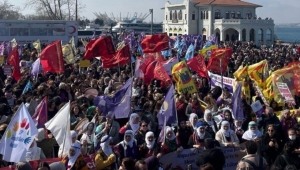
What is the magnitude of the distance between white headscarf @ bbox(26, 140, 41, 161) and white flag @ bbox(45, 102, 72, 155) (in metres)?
0.35

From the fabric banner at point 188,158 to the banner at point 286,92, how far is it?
2959 mm

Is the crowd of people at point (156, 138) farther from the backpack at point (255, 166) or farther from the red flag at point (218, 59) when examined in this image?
the red flag at point (218, 59)

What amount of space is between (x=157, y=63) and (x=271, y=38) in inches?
2347

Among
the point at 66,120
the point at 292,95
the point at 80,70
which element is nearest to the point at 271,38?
the point at 80,70

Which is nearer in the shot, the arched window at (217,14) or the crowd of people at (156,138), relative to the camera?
the crowd of people at (156,138)

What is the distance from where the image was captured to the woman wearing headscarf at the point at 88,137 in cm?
766

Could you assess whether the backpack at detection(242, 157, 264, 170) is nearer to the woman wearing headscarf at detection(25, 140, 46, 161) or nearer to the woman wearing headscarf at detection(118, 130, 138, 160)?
the woman wearing headscarf at detection(118, 130, 138, 160)

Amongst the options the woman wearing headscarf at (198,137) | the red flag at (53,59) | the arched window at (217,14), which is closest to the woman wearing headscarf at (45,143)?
the woman wearing headscarf at (198,137)

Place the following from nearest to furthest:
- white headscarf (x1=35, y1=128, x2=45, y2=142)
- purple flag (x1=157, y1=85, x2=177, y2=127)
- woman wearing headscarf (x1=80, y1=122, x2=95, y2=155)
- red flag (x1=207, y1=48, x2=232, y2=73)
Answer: woman wearing headscarf (x1=80, y1=122, x2=95, y2=155), white headscarf (x1=35, y1=128, x2=45, y2=142), purple flag (x1=157, y1=85, x2=177, y2=127), red flag (x1=207, y1=48, x2=232, y2=73)

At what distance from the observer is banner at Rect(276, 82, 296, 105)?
10555mm

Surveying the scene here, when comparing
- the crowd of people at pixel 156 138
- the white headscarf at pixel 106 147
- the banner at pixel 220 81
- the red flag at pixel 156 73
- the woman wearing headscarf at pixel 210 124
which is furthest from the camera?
the red flag at pixel 156 73

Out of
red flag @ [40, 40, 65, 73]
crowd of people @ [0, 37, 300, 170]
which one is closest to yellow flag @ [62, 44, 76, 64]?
red flag @ [40, 40, 65, 73]

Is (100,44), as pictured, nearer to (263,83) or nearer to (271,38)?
(263,83)

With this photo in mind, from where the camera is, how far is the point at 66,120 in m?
7.44
